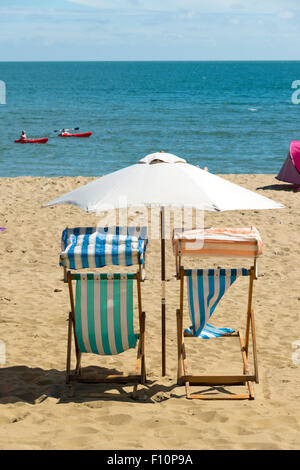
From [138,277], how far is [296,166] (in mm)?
10790

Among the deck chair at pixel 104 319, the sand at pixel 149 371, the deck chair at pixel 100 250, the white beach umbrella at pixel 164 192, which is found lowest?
the sand at pixel 149 371

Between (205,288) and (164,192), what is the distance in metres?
0.85

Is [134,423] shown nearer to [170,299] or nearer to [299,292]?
[170,299]

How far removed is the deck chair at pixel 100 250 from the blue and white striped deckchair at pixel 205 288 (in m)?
0.44

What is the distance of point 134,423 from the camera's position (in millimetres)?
3820

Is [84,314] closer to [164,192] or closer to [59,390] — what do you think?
[59,390]

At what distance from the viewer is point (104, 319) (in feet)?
14.8

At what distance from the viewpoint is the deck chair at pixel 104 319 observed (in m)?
4.41

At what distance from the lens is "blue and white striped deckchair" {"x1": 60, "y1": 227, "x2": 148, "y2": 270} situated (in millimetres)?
4184

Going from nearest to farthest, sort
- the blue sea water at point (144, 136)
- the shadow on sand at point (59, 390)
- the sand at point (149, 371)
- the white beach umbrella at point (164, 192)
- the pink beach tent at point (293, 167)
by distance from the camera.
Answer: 1. the sand at point (149, 371)
2. the white beach umbrella at point (164, 192)
3. the shadow on sand at point (59, 390)
4. the pink beach tent at point (293, 167)
5. the blue sea water at point (144, 136)

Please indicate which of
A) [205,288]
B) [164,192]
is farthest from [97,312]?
[164,192]

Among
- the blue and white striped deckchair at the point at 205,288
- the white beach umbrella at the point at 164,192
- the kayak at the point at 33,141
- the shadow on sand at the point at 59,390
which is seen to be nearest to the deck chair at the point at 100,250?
the white beach umbrella at the point at 164,192

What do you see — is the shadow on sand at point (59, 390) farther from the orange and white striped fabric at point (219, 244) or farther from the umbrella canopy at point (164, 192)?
the umbrella canopy at point (164, 192)
